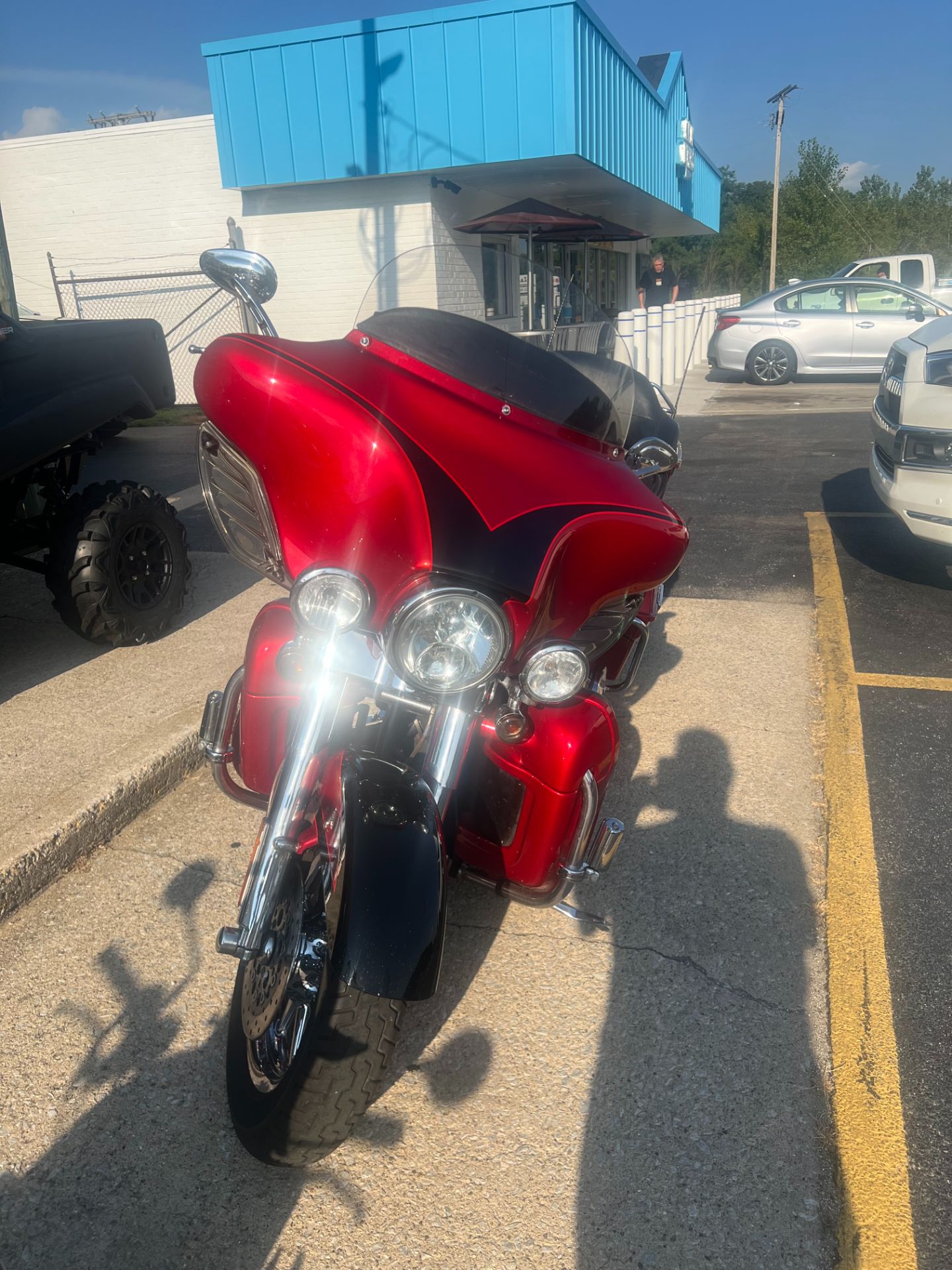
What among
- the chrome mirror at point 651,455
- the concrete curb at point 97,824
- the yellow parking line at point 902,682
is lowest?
the yellow parking line at point 902,682

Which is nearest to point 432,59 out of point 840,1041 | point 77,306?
point 77,306

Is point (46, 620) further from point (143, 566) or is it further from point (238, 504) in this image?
point (238, 504)

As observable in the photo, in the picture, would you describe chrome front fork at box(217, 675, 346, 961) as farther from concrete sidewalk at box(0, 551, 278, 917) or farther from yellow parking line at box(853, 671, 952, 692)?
yellow parking line at box(853, 671, 952, 692)

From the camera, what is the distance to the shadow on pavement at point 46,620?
14.8ft

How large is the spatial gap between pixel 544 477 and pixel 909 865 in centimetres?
194

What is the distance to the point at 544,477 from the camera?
218 cm

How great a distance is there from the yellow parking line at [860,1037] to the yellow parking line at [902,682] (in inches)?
17.3

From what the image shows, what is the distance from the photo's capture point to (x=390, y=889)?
1.93m

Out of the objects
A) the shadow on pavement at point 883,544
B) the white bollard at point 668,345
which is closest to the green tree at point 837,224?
the white bollard at point 668,345

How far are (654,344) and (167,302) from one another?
299 inches

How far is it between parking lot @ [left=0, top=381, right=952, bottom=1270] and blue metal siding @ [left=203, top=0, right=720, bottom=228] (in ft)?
37.4

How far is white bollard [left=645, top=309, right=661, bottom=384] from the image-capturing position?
15.0 m

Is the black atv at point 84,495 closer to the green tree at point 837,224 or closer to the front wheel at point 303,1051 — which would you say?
the front wheel at point 303,1051

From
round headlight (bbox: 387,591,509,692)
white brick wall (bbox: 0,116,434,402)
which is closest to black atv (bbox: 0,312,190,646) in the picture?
round headlight (bbox: 387,591,509,692)
